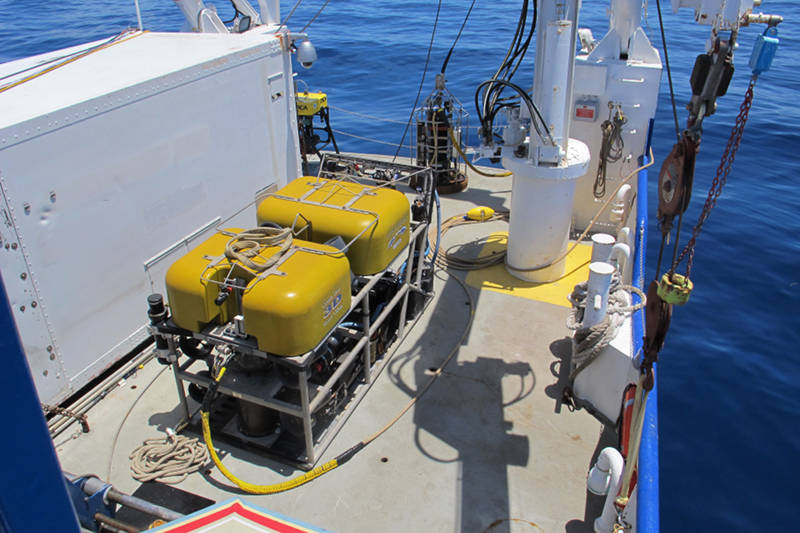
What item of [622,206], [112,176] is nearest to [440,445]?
[112,176]

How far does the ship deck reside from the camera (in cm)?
440

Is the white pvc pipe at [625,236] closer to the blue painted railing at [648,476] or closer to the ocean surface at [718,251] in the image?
the ocean surface at [718,251]

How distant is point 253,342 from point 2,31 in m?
30.8

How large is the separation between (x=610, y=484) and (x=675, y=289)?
1.69 m

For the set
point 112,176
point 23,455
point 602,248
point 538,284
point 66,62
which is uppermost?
point 66,62

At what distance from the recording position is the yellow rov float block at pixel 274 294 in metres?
4.14

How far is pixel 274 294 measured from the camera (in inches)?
163

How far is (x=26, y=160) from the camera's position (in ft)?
15.0

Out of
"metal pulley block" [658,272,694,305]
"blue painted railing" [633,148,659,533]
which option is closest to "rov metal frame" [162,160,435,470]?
"blue painted railing" [633,148,659,533]

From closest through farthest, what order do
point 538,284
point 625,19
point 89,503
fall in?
point 89,503 < point 538,284 < point 625,19

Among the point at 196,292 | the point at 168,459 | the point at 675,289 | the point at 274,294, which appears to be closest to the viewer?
the point at 675,289

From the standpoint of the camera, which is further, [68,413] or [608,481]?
[68,413]

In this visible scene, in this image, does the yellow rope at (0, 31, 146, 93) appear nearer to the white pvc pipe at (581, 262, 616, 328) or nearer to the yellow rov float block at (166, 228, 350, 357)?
the yellow rov float block at (166, 228, 350, 357)

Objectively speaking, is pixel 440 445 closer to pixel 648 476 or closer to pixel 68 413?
pixel 648 476
